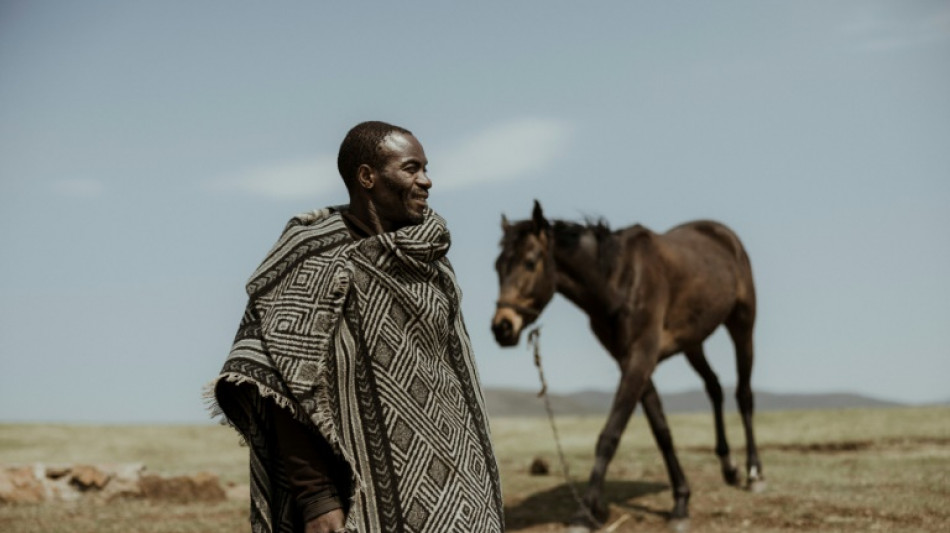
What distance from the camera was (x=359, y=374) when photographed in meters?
3.12

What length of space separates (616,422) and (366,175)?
224 inches

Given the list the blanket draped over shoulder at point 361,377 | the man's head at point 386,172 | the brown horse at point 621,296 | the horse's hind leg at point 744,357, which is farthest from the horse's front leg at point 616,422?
the man's head at point 386,172

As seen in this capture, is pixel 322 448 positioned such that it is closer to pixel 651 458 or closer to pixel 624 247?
pixel 624 247

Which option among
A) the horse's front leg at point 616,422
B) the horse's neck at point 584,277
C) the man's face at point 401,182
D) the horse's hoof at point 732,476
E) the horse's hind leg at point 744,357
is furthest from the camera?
the horse's hind leg at point 744,357

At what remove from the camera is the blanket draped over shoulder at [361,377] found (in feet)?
10.0

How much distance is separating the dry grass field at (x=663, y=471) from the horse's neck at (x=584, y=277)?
1873 mm

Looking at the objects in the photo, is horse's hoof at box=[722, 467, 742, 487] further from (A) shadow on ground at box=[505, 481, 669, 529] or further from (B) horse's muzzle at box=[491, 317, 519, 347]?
(B) horse's muzzle at box=[491, 317, 519, 347]

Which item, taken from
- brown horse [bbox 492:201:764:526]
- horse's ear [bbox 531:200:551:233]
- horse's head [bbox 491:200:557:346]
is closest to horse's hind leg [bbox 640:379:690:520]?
brown horse [bbox 492:201:764:526]

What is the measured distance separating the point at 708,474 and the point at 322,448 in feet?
30.2

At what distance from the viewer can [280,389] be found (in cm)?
300

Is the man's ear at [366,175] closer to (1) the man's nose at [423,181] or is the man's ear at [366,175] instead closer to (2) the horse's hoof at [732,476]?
(1) the man's nose at [423,181]

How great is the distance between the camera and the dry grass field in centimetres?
898

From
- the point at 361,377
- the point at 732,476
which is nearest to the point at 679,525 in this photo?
the point at 732,476

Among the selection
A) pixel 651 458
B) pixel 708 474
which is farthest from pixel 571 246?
pixel 651 458
